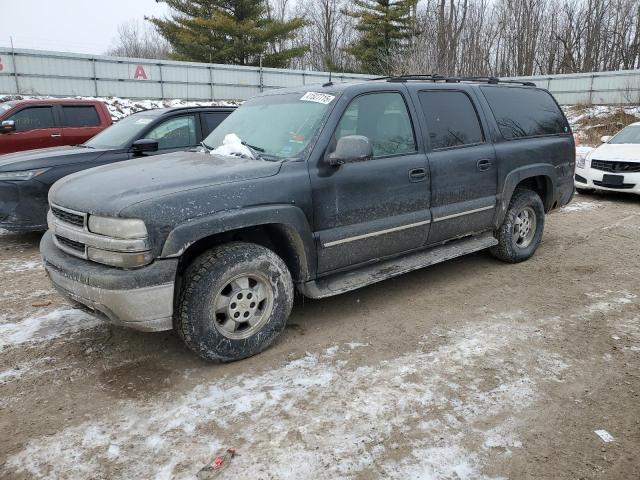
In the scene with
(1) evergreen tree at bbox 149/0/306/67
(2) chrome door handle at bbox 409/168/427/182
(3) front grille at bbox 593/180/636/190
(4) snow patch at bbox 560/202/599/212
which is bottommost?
(4) snow patch at bbox 560/202/599/212

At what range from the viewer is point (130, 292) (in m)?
2.96

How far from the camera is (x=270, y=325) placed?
3.54 m

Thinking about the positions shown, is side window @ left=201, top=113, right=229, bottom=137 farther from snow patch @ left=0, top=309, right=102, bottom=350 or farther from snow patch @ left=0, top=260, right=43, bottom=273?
snow patch @ left=0, top=309, right=102, bottom=350

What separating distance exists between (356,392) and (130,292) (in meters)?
1.49

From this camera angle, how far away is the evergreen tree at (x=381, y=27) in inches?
1266

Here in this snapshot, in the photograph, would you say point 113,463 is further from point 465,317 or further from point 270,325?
point 465,317

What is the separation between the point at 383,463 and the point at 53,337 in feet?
9.11

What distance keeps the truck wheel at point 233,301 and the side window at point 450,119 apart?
1972mm

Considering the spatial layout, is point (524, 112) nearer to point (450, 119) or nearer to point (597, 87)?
point (450, 119)

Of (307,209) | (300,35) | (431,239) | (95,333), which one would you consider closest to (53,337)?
(95,333)

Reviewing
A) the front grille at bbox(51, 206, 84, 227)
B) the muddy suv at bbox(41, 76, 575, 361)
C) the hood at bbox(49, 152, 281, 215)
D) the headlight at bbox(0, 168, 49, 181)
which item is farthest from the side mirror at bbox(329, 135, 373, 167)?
the headlight at bbox(0, 168, 49, 181)

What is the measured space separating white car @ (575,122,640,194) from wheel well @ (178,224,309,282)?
761 cm

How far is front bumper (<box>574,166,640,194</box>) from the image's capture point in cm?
868

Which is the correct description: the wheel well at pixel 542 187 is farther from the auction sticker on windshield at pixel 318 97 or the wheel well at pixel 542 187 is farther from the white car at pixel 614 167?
the white car at pixel 614 167
